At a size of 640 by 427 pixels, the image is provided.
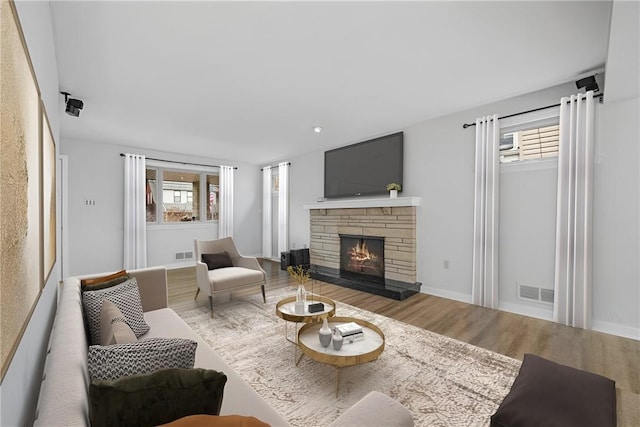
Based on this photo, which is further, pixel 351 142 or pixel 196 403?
pixel 351 142

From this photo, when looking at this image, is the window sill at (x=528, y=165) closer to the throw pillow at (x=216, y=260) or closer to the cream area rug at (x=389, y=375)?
the cream area rug at (x=389, y=375)

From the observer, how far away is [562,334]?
9.17 ft

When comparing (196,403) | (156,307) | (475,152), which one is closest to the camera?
(196,403)

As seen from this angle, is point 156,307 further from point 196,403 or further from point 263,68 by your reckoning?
point 263,68

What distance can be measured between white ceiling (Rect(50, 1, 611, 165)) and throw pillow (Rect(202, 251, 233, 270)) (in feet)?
6.28

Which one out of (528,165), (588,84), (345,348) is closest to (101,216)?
(345,348)

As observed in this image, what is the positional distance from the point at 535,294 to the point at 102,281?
4.32 m

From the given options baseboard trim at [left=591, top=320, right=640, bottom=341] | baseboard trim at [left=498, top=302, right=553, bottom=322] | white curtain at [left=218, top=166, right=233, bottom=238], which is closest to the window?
white curtain at [left=218, top=166, right=233, bottom=238]

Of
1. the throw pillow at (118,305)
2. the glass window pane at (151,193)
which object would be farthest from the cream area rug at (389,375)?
the glass window pane at (151,193)

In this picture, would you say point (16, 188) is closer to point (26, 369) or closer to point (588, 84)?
point (26, 369)

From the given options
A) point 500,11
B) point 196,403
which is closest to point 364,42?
point 500,11

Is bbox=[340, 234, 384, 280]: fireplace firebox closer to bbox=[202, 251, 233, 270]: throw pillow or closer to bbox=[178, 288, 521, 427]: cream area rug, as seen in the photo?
bbox=[178, 288, 521, 427]: cream area rug

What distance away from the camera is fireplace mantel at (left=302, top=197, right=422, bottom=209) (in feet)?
13.8

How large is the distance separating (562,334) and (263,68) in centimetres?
389
